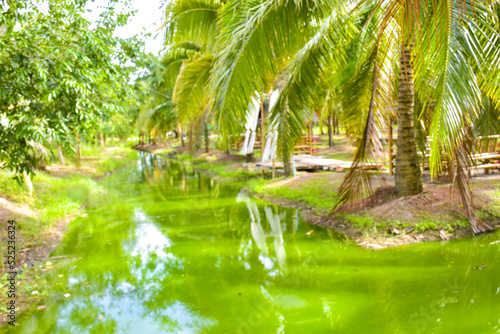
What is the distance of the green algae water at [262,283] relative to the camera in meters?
4.38

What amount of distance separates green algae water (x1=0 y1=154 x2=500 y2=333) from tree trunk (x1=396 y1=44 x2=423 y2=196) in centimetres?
146

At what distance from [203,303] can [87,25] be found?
4.67 m

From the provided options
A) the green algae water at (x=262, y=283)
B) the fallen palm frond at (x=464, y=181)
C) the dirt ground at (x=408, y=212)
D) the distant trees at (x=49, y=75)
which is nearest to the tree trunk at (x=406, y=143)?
the dirt ground at (x=408, y=212)

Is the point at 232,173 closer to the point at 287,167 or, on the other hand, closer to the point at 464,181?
the point at 287,167

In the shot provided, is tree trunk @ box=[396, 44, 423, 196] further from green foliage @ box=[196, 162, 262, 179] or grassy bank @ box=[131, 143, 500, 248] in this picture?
green foliage @ box=[196, 162, 262, 179]

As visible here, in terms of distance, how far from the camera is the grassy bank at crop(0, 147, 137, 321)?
5.70m

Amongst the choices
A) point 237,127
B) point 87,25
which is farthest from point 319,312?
point 87,25

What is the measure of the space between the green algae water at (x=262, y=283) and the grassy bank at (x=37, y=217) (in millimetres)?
300

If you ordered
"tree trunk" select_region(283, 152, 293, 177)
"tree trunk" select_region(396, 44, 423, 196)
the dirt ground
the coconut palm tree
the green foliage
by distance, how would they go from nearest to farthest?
1. the coconut palm tree
2. the dirt ground
3. "tree trunk" select_region(396, 44, 423, 196)
4. "tree trunk" select_region(283, 152, 293, 177)
5. the green foliage

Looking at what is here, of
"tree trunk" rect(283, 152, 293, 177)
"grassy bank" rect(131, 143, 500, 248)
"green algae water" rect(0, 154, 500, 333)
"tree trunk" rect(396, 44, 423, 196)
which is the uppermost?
"tree trunk" rect(396, 44, 423, 196)

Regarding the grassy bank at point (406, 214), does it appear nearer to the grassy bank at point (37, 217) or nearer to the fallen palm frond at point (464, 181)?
the fallen palm frond at point (464, 181)

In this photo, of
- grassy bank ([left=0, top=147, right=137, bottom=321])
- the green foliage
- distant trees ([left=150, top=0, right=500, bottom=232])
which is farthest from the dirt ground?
the green foliage

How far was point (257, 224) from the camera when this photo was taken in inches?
351

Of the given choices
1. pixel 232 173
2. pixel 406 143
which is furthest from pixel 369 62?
pixel 232 173
